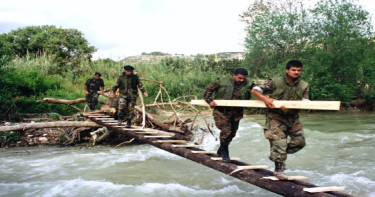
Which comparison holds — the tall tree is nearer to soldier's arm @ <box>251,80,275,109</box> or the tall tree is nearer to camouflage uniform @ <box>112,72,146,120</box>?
camouflage uniform @ <box>112,72,146,120</box>

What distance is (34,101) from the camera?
38.1 ft

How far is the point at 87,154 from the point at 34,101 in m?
4.65

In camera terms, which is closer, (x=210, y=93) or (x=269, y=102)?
(x=269, y=102)

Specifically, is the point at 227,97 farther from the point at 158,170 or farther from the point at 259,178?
the point at 158,170

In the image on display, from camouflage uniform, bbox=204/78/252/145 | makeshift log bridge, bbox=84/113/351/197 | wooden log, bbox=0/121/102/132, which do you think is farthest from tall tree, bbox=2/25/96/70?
camouflage uniform, bbox=204/78/252/145

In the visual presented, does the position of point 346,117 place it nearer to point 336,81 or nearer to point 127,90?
point 336,81

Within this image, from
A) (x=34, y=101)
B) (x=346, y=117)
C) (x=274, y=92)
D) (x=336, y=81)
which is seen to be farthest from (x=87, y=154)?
(x=336, y=81)

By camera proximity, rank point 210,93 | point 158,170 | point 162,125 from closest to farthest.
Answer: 1. point 210,93
2. point 158,170
3. point 162,125

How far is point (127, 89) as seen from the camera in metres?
7.54

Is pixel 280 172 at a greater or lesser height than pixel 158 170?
greater

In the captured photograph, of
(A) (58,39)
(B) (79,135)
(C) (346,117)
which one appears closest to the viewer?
(B) (79,135)

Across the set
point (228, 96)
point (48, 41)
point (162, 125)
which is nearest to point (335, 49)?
point (162, 125)

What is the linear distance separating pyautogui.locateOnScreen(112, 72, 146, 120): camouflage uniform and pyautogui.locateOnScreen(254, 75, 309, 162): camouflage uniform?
414cm

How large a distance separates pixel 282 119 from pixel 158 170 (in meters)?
4.15
